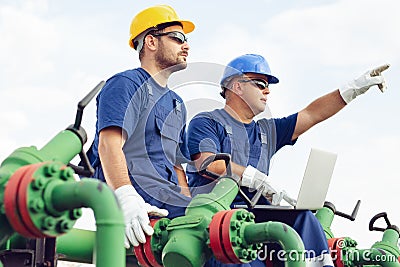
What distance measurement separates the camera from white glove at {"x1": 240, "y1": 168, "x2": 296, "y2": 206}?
3.62 metres

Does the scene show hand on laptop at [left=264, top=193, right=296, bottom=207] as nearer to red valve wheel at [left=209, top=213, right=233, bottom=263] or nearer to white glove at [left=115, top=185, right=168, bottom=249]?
red valve wheel at [left=209, top=213, right=233, bottom=263]

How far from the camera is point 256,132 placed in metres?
4.03

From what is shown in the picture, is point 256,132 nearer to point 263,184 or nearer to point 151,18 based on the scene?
point 263,184

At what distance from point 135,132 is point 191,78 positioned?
1.34 feet

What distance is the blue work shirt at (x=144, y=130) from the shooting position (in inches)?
124

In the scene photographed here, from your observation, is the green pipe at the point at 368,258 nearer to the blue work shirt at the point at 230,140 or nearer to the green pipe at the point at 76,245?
the blue work shirt at the point at 230,140

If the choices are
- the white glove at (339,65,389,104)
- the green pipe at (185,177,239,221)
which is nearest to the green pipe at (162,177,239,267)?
the green pipe at (185,177,239,221)

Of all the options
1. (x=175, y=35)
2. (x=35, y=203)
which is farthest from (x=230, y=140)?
(x=35, y=203)

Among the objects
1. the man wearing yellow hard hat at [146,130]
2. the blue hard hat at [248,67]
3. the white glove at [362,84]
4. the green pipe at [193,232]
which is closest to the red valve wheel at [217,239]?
the green pipe at [193,232]

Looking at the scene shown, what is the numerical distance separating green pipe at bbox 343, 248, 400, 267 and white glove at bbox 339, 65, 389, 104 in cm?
93

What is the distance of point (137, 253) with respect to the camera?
9.80 feet

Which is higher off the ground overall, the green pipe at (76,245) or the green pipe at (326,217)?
the green pipe at (326,217)

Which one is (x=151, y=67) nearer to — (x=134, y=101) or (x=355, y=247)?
(x=134, y=101)

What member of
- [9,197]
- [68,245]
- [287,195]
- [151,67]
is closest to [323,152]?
[287,195]
